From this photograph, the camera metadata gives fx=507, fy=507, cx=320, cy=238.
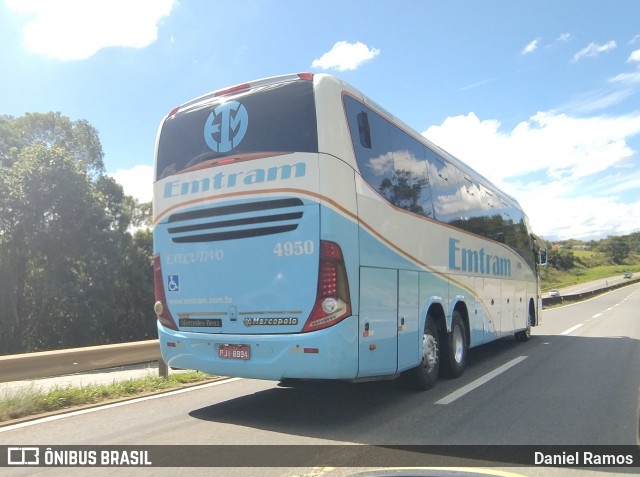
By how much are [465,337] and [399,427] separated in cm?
374

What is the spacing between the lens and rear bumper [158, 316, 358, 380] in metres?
5.23

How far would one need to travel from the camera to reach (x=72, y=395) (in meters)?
6.95

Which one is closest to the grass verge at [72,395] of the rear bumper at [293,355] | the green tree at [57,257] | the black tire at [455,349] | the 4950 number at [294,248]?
the rear bumper at [293,355]

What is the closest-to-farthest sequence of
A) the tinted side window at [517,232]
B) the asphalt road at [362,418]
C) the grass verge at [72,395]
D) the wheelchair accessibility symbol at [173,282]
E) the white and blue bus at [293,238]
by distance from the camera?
the asphalt road at [362,418], the white and blue bus at [293,238], the grass verge at [72,395], the wheelchair accessibility symbol at [173,282], the tinted side window at [517,232]

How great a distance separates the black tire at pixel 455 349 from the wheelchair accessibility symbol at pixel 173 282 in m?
4.14

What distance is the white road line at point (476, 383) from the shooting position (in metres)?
6.79

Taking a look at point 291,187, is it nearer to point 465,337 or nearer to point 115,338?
point 465,337

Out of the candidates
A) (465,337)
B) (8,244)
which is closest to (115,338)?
(8,244)

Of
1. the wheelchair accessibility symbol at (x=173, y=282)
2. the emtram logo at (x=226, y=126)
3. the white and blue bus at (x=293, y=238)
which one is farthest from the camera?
the wheelchair accessibility symbol at (x=173, y=282)

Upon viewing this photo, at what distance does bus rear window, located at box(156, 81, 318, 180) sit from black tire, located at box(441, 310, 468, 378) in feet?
13.7

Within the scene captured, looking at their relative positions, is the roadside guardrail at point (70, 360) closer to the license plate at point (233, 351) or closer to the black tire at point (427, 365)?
the license plate at point (233, 351)

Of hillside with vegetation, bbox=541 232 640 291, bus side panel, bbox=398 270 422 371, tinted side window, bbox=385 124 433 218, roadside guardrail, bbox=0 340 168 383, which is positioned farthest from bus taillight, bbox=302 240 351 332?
hillside with vegetation, bbox=541 232 640 291

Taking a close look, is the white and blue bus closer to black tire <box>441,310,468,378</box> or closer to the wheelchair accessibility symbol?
the wheelchair accessibility symbol

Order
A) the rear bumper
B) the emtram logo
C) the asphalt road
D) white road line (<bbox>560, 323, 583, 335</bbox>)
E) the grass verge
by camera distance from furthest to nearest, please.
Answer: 1. white road line (<bbox>560, 323, 583, 335</bbox>)
2. the grass verge
3. the emtram logo
4. the rear bumper
5. the asphalt road
